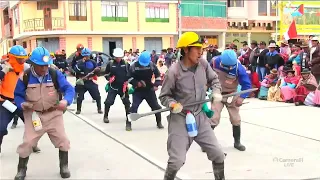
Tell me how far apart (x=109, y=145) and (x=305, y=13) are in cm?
2152

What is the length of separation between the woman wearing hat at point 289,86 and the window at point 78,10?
2428 centimetres

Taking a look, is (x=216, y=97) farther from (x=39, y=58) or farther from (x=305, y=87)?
(x=305, y=87)

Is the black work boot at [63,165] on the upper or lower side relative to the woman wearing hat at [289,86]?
lower

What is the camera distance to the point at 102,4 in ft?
111

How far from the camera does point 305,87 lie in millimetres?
10539

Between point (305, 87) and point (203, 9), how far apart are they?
27564mm

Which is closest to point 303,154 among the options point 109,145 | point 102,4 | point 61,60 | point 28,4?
point 109,145

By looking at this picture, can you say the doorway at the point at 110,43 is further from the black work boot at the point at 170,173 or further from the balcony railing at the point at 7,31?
the black work boot at the point at 170,173

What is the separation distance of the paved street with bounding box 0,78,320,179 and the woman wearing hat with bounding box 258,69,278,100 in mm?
2820

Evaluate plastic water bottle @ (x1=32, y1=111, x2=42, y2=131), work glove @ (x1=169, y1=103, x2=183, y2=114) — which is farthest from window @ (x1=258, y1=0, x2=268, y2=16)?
work glove @ (x1=169, y1=103, x2=183, y2=114)

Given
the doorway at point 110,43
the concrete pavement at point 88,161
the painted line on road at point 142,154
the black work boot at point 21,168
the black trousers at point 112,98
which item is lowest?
the concrete pavement at point 88,161

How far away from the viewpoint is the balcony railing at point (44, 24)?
32625mm

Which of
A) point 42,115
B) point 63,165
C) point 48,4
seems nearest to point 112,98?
point 63,165

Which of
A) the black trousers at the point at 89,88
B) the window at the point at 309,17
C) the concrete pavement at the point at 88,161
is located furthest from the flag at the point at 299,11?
the concrete pavement at the point at 88,161
